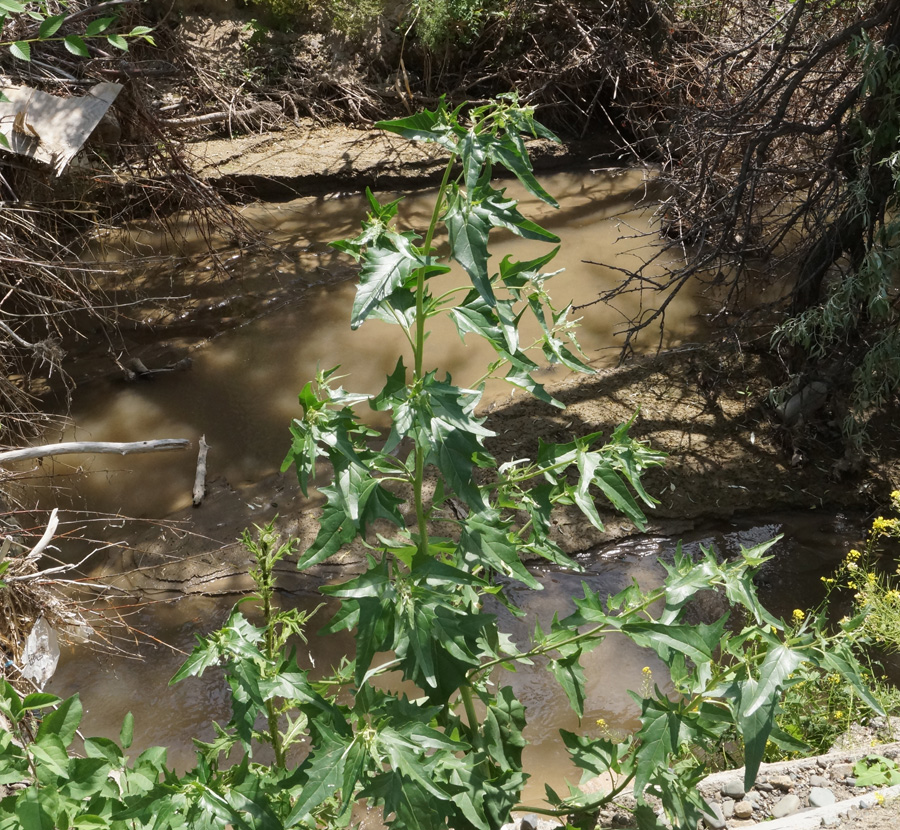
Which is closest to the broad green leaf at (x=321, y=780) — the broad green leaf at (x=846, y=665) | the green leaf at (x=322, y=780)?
the green leaf at (x=322, y=780)

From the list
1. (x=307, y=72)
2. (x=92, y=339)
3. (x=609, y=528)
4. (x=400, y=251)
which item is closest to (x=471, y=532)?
(x=400, y=251)

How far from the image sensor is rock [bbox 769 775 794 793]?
2.72 metres

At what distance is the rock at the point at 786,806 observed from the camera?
261 cm

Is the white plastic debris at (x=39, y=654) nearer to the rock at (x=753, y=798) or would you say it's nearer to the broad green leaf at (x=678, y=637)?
the broad green leaf at (x=678, y=637)

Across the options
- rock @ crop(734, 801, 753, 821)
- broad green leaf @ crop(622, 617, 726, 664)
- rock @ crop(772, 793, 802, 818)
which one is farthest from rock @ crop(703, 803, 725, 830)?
broad green leaf @ crop(622, 617, 726, 664)

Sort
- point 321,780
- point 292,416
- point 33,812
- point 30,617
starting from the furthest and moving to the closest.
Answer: point 292,416 < point 30,617 < point 321,780 < point 33,812

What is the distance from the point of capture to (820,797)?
102 inches

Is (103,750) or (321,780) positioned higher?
(321,780)

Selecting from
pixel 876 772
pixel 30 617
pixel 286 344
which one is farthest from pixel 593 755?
pixel 286 344

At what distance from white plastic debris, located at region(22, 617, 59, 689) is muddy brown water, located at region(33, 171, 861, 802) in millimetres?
483

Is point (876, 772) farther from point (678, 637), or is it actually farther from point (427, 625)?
point (427, 625)

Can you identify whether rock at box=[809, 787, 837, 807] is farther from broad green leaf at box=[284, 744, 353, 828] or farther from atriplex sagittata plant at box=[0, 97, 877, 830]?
broad green leaf at box=[284, 744, 353, 828]

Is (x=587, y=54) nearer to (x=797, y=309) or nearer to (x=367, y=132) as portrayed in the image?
(x=367, y=132)

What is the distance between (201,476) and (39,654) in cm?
177
